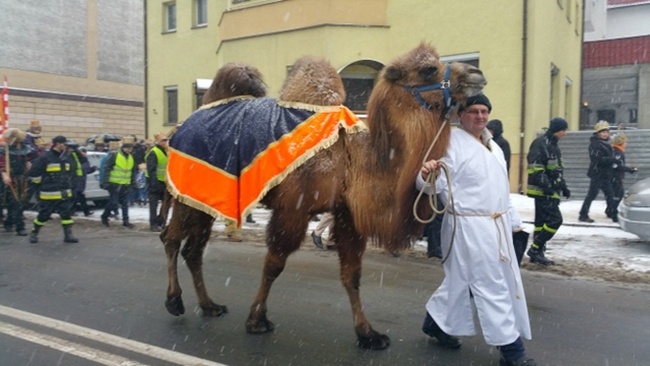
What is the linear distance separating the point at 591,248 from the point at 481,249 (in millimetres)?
6283

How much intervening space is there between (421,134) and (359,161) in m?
A: 0.52

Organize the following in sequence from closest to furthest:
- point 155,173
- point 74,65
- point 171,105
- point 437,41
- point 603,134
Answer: point 155,173 → point 603,134 → point 437,41 → point 171,105 → point 74,65

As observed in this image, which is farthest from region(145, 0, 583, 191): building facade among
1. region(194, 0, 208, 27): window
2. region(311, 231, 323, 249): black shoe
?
region(311, 231, 323, 249): black shoe

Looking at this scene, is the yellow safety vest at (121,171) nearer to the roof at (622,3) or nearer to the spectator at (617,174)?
the spectator at (617,174)

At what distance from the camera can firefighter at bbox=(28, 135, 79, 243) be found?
995cm

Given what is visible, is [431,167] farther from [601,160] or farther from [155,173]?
[601,160]

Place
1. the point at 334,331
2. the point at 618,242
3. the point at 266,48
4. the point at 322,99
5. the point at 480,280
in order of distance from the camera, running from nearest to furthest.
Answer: the point at 480,280 < the point at 322,99 < the point at 334,331 < the point at 618,242 < the point at 266,48

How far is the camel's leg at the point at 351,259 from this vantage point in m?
4.74

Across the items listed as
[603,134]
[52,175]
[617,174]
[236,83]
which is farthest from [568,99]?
[236,83]

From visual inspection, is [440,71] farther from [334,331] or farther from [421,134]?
[334,331]

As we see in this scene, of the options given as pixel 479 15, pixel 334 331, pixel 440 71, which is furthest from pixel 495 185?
pixel 479 15

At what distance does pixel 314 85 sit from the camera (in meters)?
4.90

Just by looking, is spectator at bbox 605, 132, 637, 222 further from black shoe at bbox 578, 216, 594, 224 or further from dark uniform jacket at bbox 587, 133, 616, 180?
black shoe at bbox 578, 216, 594, 224

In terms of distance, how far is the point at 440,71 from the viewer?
4.22 metres
